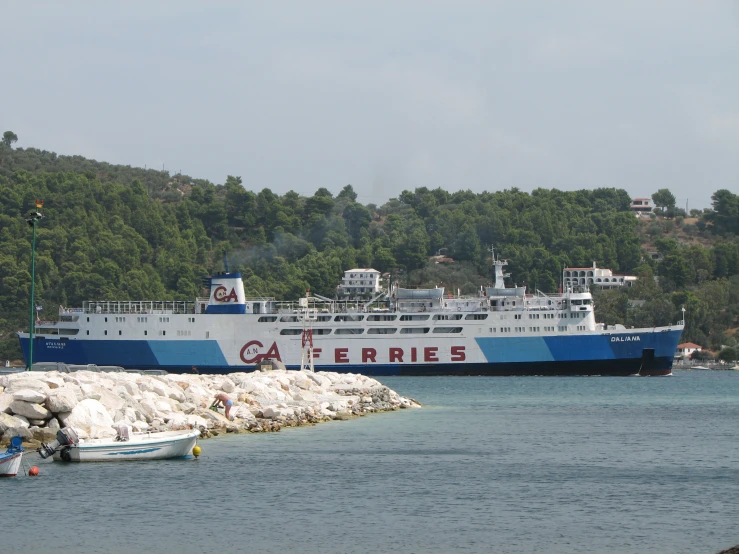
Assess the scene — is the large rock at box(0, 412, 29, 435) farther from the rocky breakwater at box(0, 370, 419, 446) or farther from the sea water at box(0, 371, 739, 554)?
the sea water at box(0, 371, 739, 554)

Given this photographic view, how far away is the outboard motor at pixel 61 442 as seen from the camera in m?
21.8

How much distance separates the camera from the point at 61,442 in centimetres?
2200

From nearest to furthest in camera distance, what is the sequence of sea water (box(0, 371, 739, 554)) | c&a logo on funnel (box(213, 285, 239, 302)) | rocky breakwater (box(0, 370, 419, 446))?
sea water (box(0, 371, 739, 554)) < rocky breakwater (box(0, 370, 419, 446)) < c&a logo on funnel (box(213, 285, 239, 302))

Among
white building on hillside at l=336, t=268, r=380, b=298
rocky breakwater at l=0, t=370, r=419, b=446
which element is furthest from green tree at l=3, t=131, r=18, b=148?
rocky breakwater at l=0, t=370, r=419, b=446

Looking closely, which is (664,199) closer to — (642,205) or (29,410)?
(642,205)

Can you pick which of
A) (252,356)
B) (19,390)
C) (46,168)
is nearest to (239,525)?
(19,390)

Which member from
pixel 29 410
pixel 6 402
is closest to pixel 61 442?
pixel 29 410

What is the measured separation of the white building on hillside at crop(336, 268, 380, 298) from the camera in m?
97.7

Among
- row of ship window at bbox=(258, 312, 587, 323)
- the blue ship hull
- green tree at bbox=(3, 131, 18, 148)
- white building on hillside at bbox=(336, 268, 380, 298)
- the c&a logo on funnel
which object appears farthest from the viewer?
green tree at bbox=(3, 131, 18, 148)

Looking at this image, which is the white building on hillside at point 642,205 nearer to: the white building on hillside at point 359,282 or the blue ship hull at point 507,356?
the white building on hillside at point 359,282

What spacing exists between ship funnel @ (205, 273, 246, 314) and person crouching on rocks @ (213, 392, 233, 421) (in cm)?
3099

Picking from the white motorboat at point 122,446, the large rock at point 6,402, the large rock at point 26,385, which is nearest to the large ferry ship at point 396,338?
the large rock at point 26,385

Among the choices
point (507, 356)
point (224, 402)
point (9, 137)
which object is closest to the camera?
point (224, 402)

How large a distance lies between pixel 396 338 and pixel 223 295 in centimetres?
866
